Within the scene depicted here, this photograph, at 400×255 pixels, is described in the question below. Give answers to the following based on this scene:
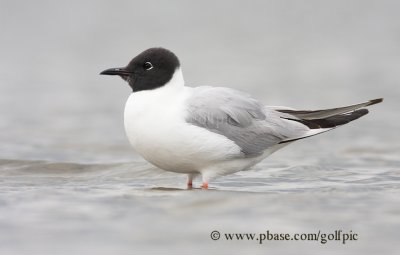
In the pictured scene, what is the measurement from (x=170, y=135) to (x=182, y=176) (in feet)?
6.06

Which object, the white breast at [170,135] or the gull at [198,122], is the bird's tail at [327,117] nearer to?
the gull at [198,122]

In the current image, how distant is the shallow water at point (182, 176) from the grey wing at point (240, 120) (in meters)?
0.48

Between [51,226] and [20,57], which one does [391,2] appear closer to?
[20,57]

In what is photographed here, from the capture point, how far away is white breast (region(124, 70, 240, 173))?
779cm

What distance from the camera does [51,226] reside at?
21.6ft

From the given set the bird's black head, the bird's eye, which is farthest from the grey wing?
the bird's eye

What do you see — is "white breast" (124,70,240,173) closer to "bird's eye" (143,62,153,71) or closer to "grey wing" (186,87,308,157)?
"grey wing" (186,87,308,157)

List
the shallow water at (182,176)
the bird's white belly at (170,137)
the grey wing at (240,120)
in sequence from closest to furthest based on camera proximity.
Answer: the shallow water at (182,176) < the bird's white belly at (170,137) < the grey wing at (240,120)

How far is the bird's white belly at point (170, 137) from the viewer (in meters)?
7.79

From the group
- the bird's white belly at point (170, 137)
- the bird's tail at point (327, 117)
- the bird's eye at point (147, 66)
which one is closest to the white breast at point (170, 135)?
the bird's white belly at point (170, 137)

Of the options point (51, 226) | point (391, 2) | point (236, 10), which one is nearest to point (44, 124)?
point (51, 226)

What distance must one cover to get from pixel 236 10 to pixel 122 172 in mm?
15724

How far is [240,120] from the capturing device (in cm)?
832

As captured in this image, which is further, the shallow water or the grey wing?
the grey wing
